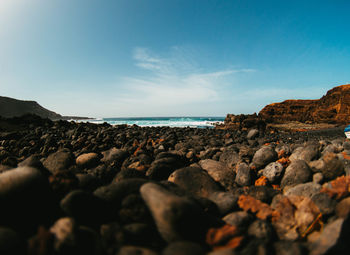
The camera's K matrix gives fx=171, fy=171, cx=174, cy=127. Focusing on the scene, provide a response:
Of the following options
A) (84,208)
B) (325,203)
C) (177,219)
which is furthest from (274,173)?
(84,208)

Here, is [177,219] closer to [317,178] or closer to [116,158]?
[317,178]

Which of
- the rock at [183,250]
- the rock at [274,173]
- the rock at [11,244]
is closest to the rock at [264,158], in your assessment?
the rock at [274,173]

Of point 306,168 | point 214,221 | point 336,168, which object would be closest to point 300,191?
point 306,168

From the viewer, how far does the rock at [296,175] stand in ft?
7.64

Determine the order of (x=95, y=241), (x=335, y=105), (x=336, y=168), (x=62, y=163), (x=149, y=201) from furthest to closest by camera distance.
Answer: (x=335, y=105)
(x=62, y=163)
(x=336, y=168)
(x=149, y=201)
(x=95, y=241)

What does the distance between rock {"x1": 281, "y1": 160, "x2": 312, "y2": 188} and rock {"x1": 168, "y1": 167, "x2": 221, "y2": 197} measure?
99 centimetres

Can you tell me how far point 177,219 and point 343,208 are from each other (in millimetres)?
→ 1512

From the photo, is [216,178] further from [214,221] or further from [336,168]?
[336,168]

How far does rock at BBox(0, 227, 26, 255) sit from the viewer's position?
38.4 inches

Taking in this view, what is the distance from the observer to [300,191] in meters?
1.97

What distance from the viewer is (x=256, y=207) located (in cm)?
171

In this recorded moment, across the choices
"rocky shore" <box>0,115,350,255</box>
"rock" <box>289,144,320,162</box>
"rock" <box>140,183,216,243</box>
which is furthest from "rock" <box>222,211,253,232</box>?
"rock" <box>289,144,320,162</box>

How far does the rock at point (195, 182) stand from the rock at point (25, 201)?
4.61 feet

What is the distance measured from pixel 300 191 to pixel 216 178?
103cm
